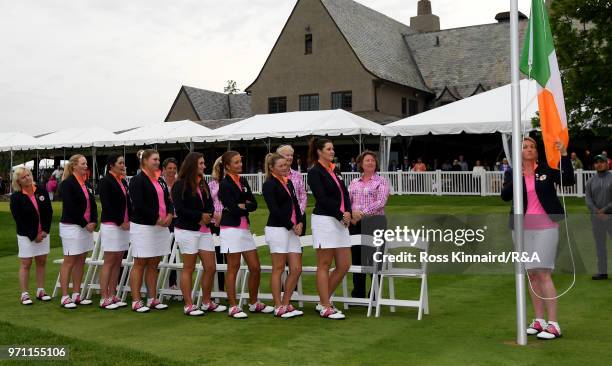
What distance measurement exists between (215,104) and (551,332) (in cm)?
4752

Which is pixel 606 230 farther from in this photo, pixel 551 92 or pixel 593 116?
pixel 593 116

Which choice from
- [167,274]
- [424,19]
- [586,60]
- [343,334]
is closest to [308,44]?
[424,19]

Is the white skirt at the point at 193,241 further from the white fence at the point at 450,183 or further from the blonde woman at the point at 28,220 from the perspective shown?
the white fence at the point at 450,183

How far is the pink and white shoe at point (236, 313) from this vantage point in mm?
7976

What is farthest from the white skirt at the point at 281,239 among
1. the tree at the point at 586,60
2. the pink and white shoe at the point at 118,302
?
the tree at the point at 586,60

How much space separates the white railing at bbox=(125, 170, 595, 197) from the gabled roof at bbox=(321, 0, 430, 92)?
14.0 m

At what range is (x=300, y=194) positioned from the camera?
27.9ft

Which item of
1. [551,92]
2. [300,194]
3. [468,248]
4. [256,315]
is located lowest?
[256,315]

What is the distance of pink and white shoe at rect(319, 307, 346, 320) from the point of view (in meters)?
7.74

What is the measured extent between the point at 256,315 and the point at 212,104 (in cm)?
4512

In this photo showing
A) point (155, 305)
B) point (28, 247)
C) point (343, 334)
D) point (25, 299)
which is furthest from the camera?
point (28, 247)

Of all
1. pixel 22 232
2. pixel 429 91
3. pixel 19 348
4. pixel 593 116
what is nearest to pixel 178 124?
pixel 429 91

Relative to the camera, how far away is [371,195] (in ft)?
28.0

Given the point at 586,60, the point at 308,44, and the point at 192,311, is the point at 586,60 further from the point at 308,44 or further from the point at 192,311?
the point at 308,44
